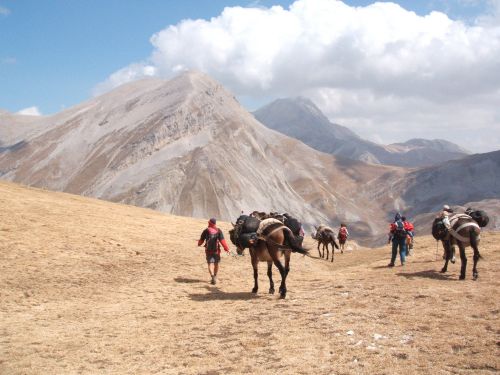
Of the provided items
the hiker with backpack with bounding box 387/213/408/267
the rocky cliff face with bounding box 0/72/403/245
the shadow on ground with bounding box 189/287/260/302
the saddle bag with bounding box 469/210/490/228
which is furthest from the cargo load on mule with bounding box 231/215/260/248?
the rocky cliff face with bounding box 0/72/403/245

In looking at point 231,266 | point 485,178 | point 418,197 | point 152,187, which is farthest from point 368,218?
point 231,266

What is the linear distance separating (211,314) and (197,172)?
452 feet

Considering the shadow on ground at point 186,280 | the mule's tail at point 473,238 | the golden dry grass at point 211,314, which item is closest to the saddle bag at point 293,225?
the golden dry grass at point 211,314

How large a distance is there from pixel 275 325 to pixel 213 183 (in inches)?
5309

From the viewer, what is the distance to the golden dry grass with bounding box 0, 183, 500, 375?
9375 mm

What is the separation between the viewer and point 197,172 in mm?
150375

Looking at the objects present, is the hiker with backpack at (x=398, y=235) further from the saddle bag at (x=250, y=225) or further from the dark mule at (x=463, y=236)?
the saddle bag at (x=250, y=225)

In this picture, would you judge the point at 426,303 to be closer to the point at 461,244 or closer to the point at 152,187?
the point at 461,244

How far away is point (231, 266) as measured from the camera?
23.9 m

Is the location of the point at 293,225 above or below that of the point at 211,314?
above

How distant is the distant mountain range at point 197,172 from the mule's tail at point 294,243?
113 metres

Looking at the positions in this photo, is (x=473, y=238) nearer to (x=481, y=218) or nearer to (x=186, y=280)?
(x=481, y=218)

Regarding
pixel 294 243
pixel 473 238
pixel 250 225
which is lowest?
pixel 294 243

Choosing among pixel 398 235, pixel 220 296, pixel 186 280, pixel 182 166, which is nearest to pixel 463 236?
pixel 398 235
